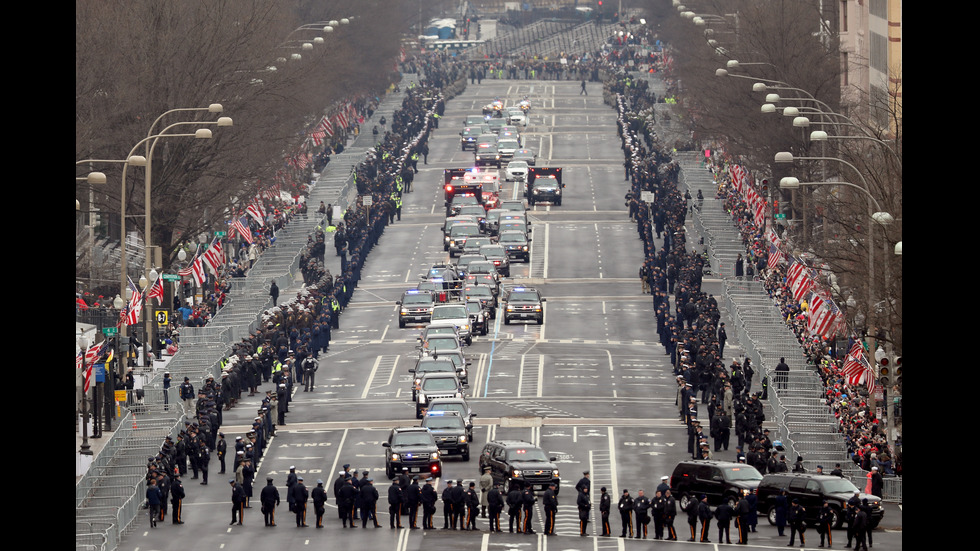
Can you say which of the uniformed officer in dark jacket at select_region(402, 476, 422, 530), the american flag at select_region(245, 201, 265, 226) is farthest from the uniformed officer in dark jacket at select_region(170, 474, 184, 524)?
the american flag at select_region(245, 201, 265, 226)

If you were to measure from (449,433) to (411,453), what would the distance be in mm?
3058

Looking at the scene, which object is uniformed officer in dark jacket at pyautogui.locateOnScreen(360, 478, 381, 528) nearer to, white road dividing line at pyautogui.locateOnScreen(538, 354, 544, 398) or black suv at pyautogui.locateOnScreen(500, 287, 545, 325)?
white road dividing line at pyautogui.locateOnScreen(538, 354, 544, 398)

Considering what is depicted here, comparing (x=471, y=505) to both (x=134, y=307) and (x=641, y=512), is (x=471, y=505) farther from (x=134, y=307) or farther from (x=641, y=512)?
(x=134, y=307)

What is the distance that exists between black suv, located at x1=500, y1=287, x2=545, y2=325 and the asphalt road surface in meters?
0.40

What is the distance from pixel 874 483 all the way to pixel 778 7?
194 feet

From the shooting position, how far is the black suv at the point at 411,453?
5016cm

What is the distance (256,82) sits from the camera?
83000mm

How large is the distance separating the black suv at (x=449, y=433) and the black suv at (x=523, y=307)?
2291 centimetres

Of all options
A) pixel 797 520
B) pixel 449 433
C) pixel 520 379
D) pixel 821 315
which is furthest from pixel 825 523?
pixel 520 379

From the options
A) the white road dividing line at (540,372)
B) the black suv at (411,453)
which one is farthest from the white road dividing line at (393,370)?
the black suv at (411,453)

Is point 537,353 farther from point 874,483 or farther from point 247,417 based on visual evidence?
point 874,483

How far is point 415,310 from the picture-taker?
76.0m
